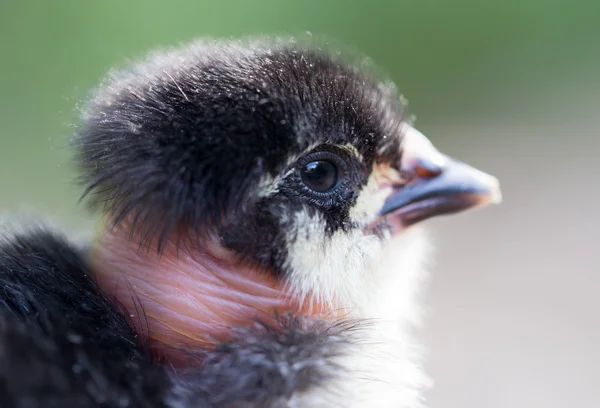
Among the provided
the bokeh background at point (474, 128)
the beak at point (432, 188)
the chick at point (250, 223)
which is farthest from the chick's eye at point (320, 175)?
the bokeh background at point (474, 128)

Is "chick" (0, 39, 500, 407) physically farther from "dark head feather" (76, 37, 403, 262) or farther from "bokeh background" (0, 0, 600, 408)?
"bokeh background" (0, 0, 600, 408)

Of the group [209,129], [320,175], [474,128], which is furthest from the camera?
[474,128]

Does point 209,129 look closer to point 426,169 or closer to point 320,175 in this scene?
point 320,175

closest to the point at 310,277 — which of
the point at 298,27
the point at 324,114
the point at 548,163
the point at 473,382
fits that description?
the point at 324,114

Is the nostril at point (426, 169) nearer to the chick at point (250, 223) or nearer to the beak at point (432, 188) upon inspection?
the beak at point (432, 188)

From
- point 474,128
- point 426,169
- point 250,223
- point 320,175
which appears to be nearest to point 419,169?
point 426,169

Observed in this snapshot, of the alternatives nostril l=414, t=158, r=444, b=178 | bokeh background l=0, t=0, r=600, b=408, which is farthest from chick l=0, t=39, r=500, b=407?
bokeh background l=0, t=0, r=600, b=408
